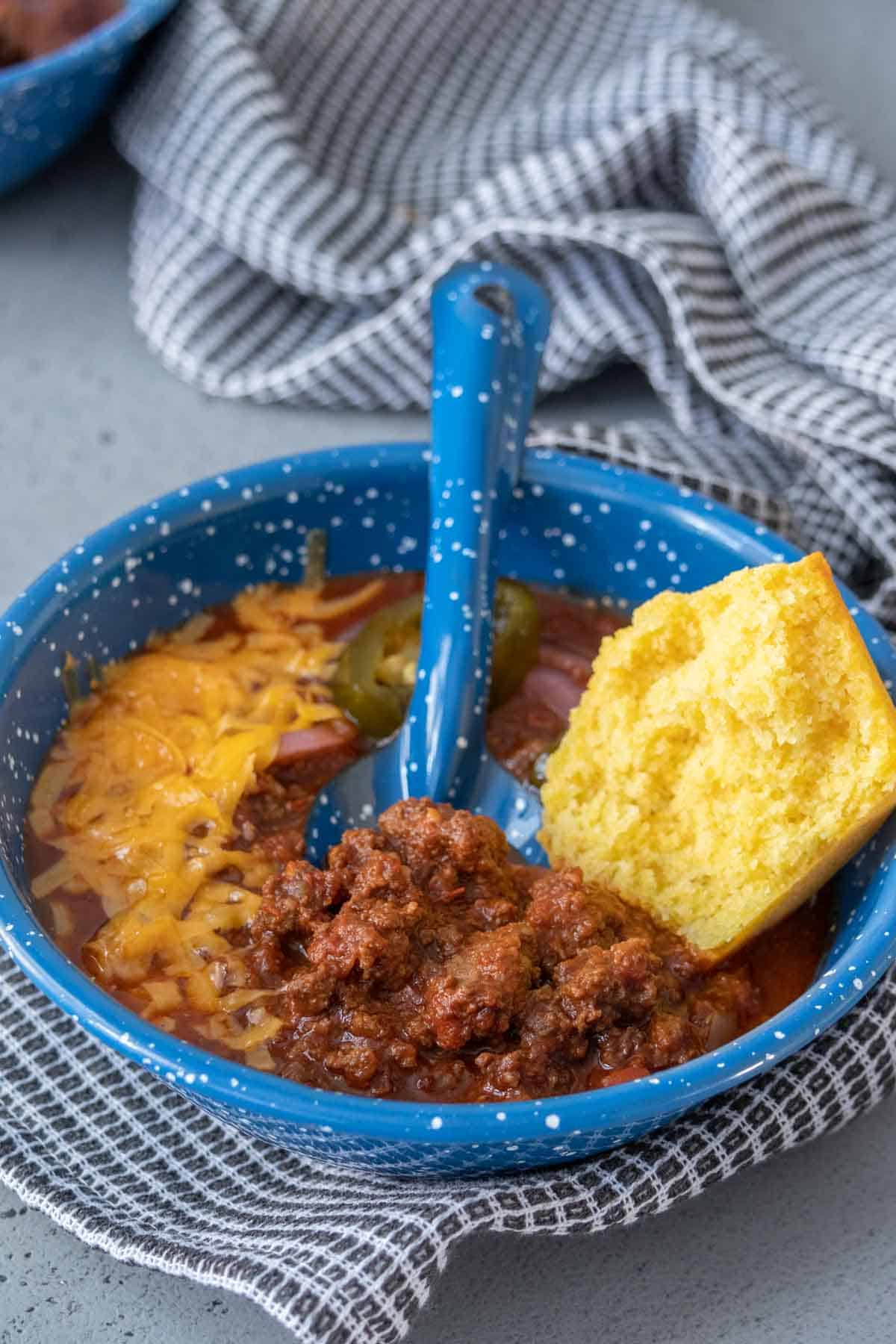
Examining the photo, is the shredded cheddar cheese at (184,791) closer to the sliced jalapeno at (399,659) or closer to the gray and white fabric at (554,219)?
the sliced jalapeno at (399,659)

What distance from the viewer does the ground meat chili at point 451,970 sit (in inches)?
67.2

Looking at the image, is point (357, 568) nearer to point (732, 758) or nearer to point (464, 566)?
point (464, 566)

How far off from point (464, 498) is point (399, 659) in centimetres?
24

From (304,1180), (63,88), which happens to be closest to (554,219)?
(63,88)

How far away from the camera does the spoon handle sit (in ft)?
6.91

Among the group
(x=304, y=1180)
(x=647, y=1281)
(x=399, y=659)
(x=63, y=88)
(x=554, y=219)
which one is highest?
(x=63, y=88)

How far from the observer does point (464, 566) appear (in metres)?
2.16

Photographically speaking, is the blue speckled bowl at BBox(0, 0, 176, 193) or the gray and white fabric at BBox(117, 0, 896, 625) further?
the blue speckled bowl at BBox(0, 0, 176, 193)

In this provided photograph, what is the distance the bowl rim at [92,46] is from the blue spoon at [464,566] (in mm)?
1073

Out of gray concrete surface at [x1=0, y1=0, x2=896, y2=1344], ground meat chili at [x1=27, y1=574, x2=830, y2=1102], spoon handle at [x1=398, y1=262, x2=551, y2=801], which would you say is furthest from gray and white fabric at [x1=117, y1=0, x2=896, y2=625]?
gray concrete surface at [x1=0, y1=0, x2=896, y2=1344]

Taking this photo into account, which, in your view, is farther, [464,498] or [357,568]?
[357,568]

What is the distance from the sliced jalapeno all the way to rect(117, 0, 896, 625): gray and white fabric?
0.42 metres

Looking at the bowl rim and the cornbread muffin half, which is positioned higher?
the bowl rim

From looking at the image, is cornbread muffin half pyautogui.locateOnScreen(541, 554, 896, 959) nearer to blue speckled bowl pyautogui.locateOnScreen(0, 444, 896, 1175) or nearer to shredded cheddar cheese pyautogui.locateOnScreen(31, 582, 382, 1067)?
blue speckled bowl pyautogui.locateOnScreen(0, 444, 896, 1175)
